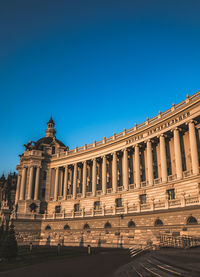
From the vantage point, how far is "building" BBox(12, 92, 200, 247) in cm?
4366

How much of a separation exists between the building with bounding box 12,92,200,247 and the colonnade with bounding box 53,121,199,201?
14cm

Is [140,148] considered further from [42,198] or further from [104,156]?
[42,198]

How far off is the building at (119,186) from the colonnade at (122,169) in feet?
0.47

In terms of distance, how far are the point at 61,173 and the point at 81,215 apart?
856 inches

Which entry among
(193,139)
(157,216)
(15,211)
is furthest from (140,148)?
(15,211)

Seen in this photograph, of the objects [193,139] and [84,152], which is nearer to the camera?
[193,139]

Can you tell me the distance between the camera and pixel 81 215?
5962cm

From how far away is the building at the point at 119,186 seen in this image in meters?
43.7

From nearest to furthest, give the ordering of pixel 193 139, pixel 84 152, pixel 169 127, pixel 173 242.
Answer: pixel 173 242 < pixel 193 139 < pixel 169 127 < pixel 84 152

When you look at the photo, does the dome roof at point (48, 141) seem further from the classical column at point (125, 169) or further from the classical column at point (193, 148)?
the classical column at point (193, 148)

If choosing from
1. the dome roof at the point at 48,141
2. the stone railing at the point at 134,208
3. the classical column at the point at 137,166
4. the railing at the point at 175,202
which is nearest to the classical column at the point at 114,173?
the stone railing at the point at 134,208

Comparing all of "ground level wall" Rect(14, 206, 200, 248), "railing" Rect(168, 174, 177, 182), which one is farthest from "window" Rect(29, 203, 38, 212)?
"railing" Rect(168, 174, 177, 182)

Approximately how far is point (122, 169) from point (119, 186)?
14.3 feet

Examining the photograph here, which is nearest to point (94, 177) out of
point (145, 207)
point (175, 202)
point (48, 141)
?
point (145, 207)
